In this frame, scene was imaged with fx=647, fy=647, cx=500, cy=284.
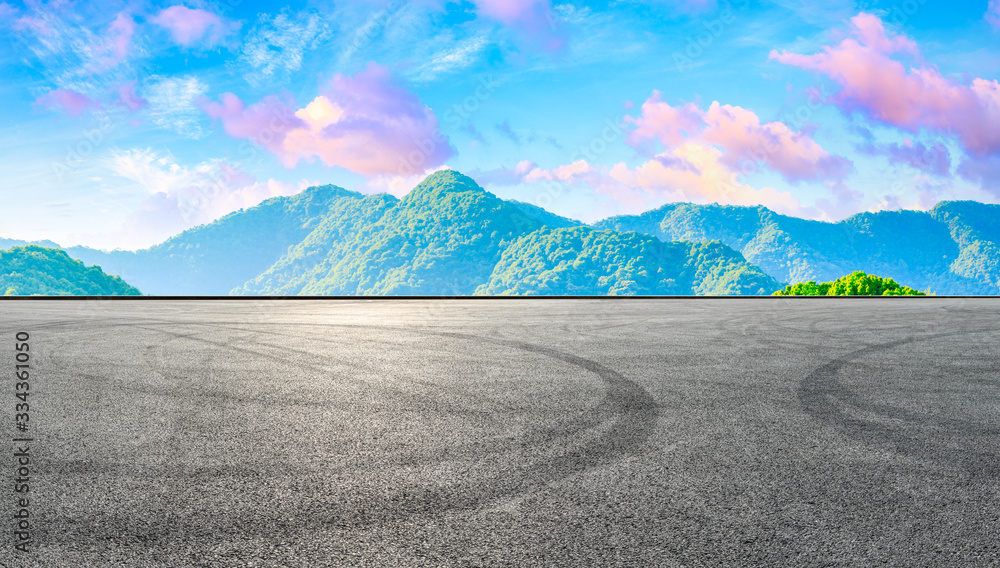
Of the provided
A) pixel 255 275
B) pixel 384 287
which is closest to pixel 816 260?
pixel 384 287

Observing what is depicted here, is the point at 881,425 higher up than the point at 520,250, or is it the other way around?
the point at 520,250

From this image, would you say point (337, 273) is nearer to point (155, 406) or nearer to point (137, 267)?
point (137, 267)

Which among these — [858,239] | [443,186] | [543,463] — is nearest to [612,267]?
[443,186]

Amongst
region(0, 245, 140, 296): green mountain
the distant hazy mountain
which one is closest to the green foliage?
region(0, 245, 140, 296): green mountain

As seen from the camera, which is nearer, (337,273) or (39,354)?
(39,354)

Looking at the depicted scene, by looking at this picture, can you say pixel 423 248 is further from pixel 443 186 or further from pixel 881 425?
pixel 881 425

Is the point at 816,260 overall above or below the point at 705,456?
above

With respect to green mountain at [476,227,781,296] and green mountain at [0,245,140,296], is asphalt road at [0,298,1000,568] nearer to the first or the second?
green mountain at [0,245,140,296]
